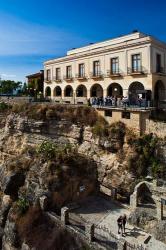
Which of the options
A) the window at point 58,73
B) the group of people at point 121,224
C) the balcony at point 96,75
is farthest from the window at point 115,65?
the group of people at point 121,224

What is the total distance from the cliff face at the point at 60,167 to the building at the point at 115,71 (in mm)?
5456

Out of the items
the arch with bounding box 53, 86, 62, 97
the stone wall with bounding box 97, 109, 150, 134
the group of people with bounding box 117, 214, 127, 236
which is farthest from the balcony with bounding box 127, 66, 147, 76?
the group of people with bounding box 117, 214, 127, 236

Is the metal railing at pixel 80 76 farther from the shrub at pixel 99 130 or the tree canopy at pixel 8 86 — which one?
the tree canopy at pixel 8 86

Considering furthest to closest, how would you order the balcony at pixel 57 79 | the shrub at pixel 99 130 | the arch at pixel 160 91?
1. the balcony at pixel 57 79
2. the arch at pixel 160 91
3. the shrub at pixel 99 130

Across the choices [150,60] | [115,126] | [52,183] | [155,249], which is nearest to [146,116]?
[115,126]

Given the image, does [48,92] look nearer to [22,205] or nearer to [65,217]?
[22,205]

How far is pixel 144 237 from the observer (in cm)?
1722

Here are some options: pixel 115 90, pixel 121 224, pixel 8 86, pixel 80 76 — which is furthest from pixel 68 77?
pixel 8 86

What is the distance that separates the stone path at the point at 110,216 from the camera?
55.3ft

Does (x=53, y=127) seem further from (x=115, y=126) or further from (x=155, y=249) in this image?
(x=155, y=249)

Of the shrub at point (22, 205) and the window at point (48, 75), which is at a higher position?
the window at point (48, 75)

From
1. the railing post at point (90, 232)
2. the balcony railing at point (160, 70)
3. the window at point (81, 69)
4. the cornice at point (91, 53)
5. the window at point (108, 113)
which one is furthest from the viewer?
the window at point (81, 69)

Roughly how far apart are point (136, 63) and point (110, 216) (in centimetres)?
1804

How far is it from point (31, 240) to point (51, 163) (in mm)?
5646
